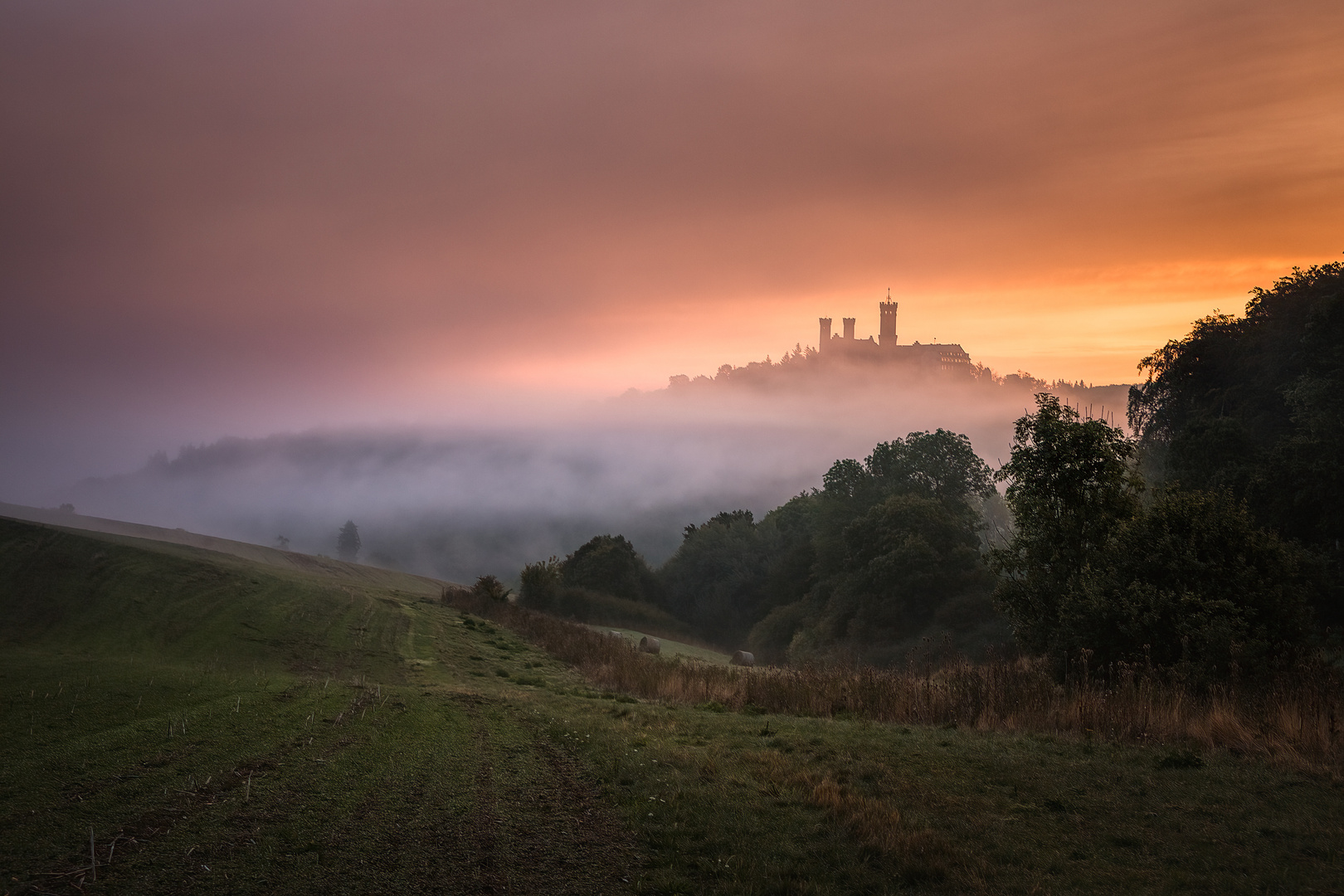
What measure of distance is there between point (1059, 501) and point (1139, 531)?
10.5ft

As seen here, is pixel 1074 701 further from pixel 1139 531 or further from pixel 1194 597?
pixel 1139 531

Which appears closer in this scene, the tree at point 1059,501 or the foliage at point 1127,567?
the foliage at point 1127,567

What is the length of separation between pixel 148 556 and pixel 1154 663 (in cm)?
3363

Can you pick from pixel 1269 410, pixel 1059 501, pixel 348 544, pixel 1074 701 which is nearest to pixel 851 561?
pixel 1269 410

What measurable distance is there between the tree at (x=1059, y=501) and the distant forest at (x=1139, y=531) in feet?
0.15

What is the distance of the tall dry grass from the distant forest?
86 cm

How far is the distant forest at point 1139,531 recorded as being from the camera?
15.4 metres

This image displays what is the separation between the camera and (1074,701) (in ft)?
40.7

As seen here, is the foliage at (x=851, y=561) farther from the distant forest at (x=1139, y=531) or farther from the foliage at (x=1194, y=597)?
the foliage at (x=1194, y=597)

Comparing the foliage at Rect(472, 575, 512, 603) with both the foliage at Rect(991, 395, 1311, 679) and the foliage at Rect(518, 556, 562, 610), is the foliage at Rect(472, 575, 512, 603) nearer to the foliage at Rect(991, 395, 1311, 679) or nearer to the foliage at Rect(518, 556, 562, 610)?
the foliage at Rect(518, 556, 562, 610)

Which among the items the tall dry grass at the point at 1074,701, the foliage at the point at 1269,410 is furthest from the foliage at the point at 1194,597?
the foliage at the point at 1269,410

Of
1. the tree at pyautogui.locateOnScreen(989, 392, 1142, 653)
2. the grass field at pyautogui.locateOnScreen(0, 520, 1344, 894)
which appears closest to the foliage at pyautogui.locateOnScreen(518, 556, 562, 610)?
the tree at pyautogui.locateOnScreen(989, 392, 1142, 653)

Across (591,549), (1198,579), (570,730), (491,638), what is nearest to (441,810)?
(570,730)

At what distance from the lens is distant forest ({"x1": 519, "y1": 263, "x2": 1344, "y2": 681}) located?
50.6 ft
